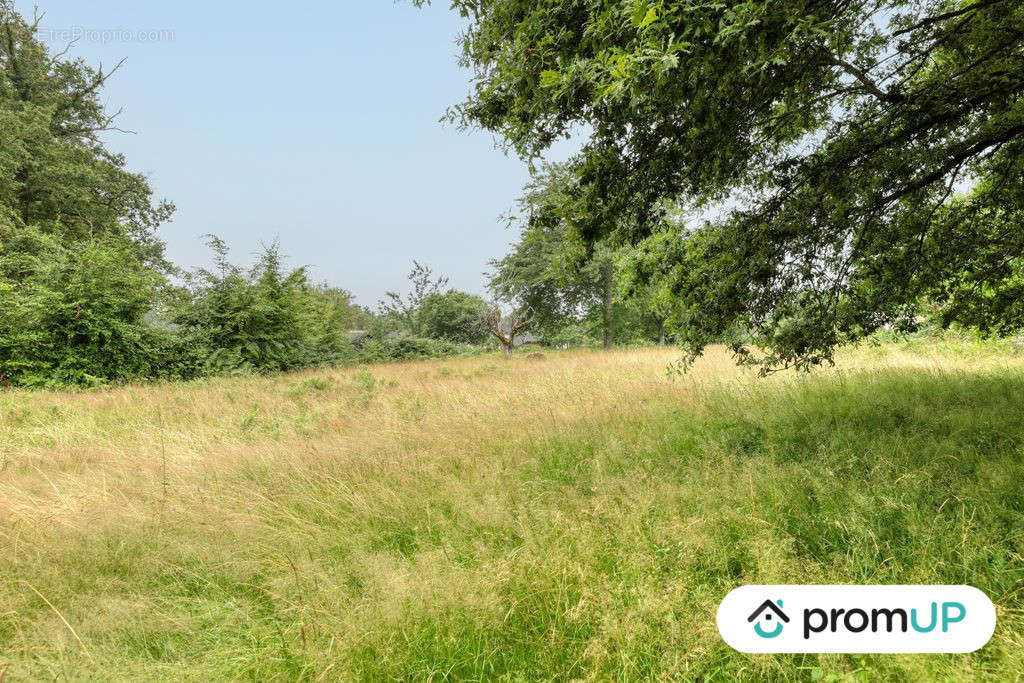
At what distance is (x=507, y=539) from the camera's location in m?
2.96

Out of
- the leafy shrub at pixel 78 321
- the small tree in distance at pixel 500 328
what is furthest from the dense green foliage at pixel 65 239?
the small tree in distance at pixel 500 328

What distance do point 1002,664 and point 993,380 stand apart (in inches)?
263

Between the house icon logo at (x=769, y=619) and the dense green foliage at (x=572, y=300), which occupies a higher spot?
the dense green foliage at (x=572, y=300)

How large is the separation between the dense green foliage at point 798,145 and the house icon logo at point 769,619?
2.88m

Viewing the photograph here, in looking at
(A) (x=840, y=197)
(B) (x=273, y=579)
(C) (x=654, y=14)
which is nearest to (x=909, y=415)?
(A) (x=840, y=197)

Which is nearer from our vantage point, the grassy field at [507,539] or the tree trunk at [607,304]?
the grassy field at [507,539]

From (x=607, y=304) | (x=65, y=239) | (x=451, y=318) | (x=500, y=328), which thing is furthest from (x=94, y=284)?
(x=607, y=304)

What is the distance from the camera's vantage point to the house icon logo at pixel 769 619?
207cm

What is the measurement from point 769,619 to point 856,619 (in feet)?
1.44

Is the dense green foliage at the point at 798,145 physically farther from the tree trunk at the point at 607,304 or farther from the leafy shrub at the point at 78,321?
the tree trunk at the point at 607,304

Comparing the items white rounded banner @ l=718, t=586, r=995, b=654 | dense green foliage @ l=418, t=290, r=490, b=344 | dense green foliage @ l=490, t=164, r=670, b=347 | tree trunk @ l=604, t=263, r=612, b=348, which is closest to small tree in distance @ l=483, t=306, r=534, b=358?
dense green foliage @ l=490, t=164, r=670, b=347

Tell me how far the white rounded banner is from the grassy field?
2.6 inches

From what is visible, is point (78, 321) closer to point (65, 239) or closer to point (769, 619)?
point (65, 239)

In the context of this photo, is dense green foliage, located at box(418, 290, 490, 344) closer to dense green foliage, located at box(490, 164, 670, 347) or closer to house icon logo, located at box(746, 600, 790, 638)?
dense green foliage, located at box(490, 164, 670, 347)
